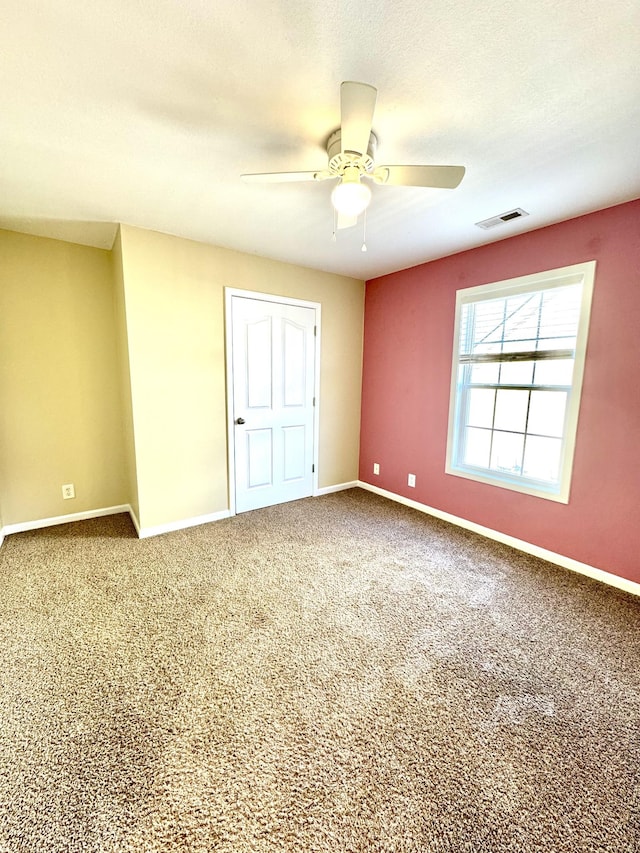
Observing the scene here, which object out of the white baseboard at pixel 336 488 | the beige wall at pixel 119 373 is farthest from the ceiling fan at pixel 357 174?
the white baseboard at pixel 336 488

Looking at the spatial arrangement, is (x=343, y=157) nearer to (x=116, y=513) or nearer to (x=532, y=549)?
(x=532, y=549)

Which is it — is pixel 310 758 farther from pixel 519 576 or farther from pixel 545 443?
pixel 545 443

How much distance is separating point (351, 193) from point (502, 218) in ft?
A: 4.85

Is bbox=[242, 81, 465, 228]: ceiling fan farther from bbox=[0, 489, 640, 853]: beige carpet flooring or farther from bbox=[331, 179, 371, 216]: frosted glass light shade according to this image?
bbox=[0, 489, 640, 853]: beige carpet flooring

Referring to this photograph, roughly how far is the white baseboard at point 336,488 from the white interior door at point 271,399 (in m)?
0.22

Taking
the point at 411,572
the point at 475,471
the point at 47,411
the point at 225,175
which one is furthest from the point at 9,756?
the point at 475,471

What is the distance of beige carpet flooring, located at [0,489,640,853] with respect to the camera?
3.45ft

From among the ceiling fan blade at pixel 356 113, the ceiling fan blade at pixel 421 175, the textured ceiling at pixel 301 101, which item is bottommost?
the ceiling fan blade at pixel 421 175

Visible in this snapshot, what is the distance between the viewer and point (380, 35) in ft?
3.68

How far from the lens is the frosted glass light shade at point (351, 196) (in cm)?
149

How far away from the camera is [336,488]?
4082 mm

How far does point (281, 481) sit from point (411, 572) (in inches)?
64.9

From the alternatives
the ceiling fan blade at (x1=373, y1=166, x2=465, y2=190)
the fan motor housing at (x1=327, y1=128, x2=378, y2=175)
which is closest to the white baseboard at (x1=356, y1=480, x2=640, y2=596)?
the ceiling fan blade at (x1=373, y1=166, x2=465, y2=190)

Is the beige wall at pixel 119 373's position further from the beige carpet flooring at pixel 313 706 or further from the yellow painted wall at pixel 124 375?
the beige carpet flooring at pixel 313 706
